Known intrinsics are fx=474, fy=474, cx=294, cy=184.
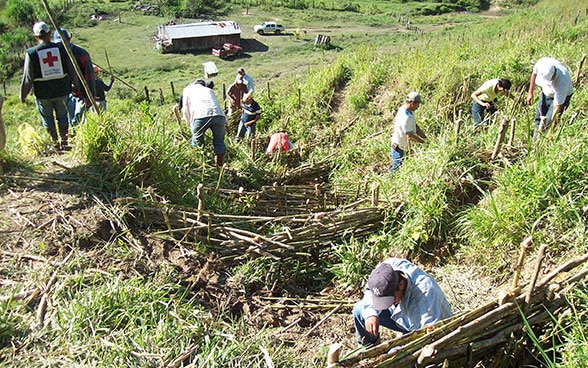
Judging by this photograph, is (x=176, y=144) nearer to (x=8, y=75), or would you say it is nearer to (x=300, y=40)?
(x=8, y=75)

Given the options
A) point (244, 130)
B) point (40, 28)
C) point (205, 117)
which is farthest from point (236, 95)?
point (40, 28)

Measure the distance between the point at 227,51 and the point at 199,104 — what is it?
27.0 metres

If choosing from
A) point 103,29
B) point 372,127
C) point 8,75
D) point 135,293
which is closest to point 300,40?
point 103,29

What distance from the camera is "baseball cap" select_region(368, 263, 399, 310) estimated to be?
9.95ft

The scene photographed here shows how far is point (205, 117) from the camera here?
5.62 m

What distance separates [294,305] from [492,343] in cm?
159

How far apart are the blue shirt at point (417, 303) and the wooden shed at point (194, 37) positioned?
102 feet

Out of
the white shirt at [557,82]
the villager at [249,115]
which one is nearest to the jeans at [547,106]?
the white shirt at [557,82]

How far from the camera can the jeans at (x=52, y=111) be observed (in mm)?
5441

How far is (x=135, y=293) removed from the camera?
11.3 feet

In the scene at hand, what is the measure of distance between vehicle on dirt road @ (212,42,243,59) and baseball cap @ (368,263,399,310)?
1181 inches

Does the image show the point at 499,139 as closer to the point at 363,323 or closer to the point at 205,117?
the point at 363,323

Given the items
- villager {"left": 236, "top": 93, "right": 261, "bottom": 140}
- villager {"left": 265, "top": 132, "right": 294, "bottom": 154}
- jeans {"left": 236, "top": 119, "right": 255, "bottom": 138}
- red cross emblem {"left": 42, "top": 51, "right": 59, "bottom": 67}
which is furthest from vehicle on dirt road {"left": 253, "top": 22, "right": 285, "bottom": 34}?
red cross emblem {"left": 42, "top": 51, "right": 59, "bottom": 67}

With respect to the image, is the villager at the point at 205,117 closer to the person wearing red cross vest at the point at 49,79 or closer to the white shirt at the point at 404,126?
the person wearing red cross vest at the point at 49,79
